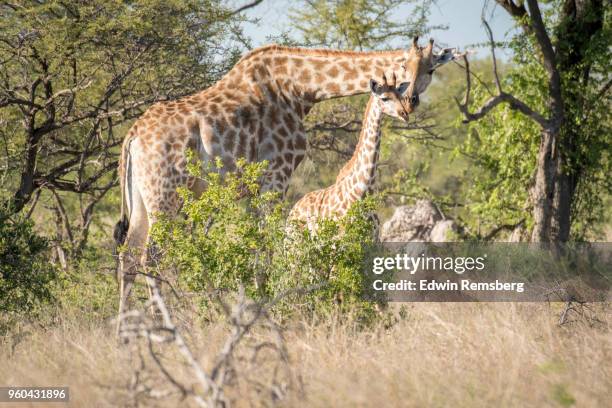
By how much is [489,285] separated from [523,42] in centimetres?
376

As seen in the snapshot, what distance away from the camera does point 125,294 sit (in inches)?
284

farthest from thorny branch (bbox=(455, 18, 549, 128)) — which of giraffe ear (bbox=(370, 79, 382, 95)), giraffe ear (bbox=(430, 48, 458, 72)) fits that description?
giraffe ear (bbox=(370, 79, 382, 95))

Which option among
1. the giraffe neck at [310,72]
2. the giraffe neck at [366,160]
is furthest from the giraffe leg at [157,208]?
the giraffe neck at [366,160]

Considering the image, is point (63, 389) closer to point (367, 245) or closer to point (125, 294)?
point (125, 294)

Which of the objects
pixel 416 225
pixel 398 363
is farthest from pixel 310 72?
pixel 416 225

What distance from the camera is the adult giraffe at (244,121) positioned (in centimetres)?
742

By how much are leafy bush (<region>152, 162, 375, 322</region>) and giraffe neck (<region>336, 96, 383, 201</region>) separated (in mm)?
1319

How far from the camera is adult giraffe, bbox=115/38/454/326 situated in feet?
24.3

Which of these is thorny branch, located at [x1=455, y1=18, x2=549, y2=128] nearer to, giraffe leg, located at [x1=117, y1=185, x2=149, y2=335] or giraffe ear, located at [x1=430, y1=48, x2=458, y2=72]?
giraffe ear, located at [x1=430, y1=48, x2=458, y2=72]

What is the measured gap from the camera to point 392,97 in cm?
784

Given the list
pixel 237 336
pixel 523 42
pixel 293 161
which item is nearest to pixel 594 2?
pixel 523 42

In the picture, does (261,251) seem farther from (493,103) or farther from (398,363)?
(493,103)

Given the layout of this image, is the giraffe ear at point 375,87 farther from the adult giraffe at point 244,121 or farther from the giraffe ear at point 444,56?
the giraffe ear at point 444,56

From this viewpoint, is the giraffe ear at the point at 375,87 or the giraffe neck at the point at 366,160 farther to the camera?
the giraffe neck at the point at 366,160
